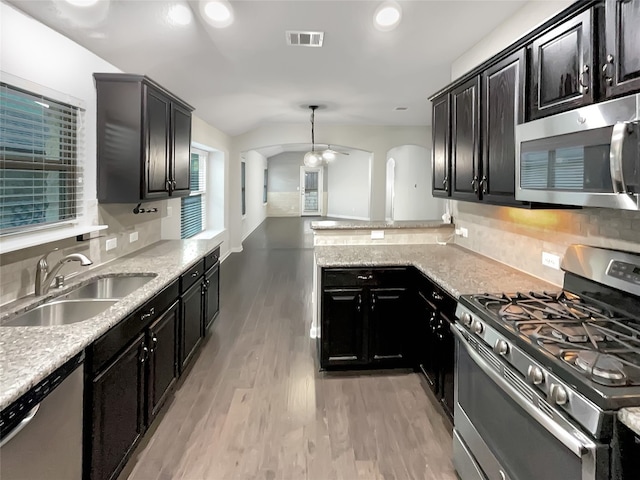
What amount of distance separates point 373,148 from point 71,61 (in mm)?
6333

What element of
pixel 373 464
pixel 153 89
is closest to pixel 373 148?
pixel 153 89

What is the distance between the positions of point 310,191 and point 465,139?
14608 mm

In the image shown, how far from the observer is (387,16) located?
3117 mm

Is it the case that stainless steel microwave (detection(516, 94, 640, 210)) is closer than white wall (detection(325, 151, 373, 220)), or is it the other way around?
stainless steel microwave (detection(516, 94, 640, 210))

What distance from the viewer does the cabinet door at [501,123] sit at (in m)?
2.19

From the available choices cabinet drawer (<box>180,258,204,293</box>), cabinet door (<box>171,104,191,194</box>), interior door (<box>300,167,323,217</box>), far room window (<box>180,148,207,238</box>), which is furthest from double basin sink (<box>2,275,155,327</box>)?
interior door (<box>300,167,323,217</box>)

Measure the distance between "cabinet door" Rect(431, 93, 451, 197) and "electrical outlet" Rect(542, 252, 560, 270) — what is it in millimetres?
944

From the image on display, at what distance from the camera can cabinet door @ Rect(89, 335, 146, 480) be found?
1737 millimetres

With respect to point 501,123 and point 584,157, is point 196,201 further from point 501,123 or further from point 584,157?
point 584,157

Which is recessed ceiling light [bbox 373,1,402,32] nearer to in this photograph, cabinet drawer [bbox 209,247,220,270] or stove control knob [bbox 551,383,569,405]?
cabinet drawer [bbox 209,247,220,270]

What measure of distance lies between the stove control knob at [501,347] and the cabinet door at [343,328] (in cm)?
153

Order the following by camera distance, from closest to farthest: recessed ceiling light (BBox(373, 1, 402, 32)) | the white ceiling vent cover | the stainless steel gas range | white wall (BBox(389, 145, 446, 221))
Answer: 1. the stainless steel gas range
2. recessed ceiling light (BBox(373, 1, 402, 32))
3. the white ceiling vent cover
4. white wall (BBox(389, 145, 446, 221))

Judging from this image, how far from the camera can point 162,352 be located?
2.59 metres

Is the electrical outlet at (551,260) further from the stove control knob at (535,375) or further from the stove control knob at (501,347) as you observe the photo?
the stove control knob at (535,375)
